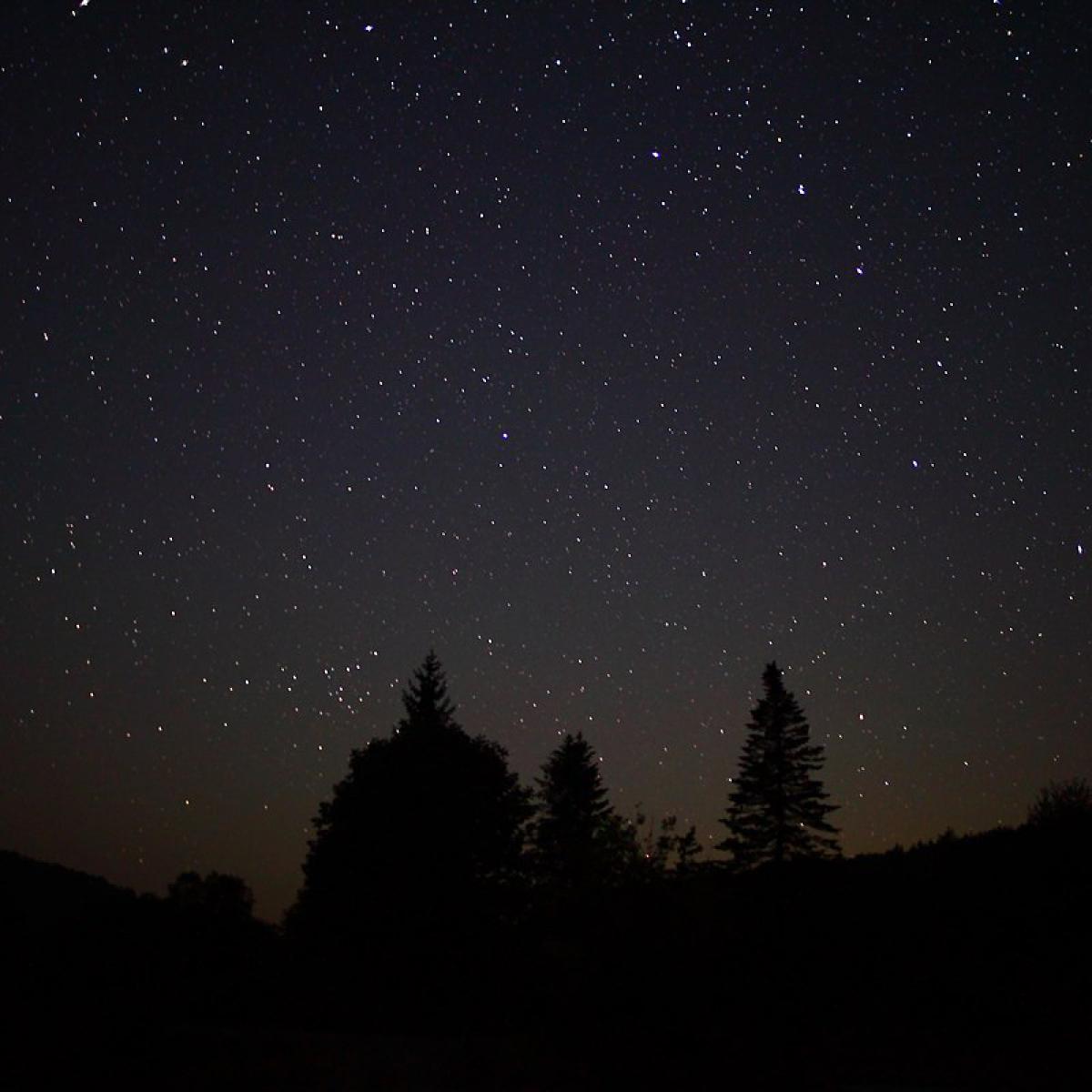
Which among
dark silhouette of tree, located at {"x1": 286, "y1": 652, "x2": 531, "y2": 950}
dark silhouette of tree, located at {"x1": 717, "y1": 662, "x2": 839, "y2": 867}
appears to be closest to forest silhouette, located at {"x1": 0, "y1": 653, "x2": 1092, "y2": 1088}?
dark silhouette of tree, located at {"x1": 286, "y1": 652, "x2": 531, "y2": 950}

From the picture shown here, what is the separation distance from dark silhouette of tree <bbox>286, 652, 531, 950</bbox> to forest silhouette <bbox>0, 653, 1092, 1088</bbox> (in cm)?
274

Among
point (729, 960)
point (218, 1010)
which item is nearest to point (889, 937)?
point (729, 960)

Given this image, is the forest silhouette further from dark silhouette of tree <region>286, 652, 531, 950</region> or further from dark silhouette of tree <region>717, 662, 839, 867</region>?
dark silhouette of tree <region>717, 662, 839, 867</region>

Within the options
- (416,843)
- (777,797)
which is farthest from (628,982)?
(777,797)

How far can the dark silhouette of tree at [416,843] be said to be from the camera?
24.7 m

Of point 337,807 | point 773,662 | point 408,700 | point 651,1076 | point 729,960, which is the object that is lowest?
point 651,1076

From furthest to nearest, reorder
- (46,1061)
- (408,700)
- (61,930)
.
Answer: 1. (408,700)
2. (61,930)
3. (46,1061)

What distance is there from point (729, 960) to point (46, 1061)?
8219 mm

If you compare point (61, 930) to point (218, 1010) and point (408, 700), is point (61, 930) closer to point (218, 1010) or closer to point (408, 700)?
point (218, 1010)

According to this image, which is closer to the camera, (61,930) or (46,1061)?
(46,1061)

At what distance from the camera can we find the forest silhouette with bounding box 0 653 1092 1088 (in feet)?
41.9

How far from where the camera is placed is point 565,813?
46625mm

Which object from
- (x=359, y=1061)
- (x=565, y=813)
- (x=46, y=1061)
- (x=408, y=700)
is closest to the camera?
(x=46, y=1061)

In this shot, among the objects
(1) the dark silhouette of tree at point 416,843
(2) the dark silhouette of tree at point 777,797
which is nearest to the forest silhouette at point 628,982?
(1) the dark silhouette of tree at point 416,843
